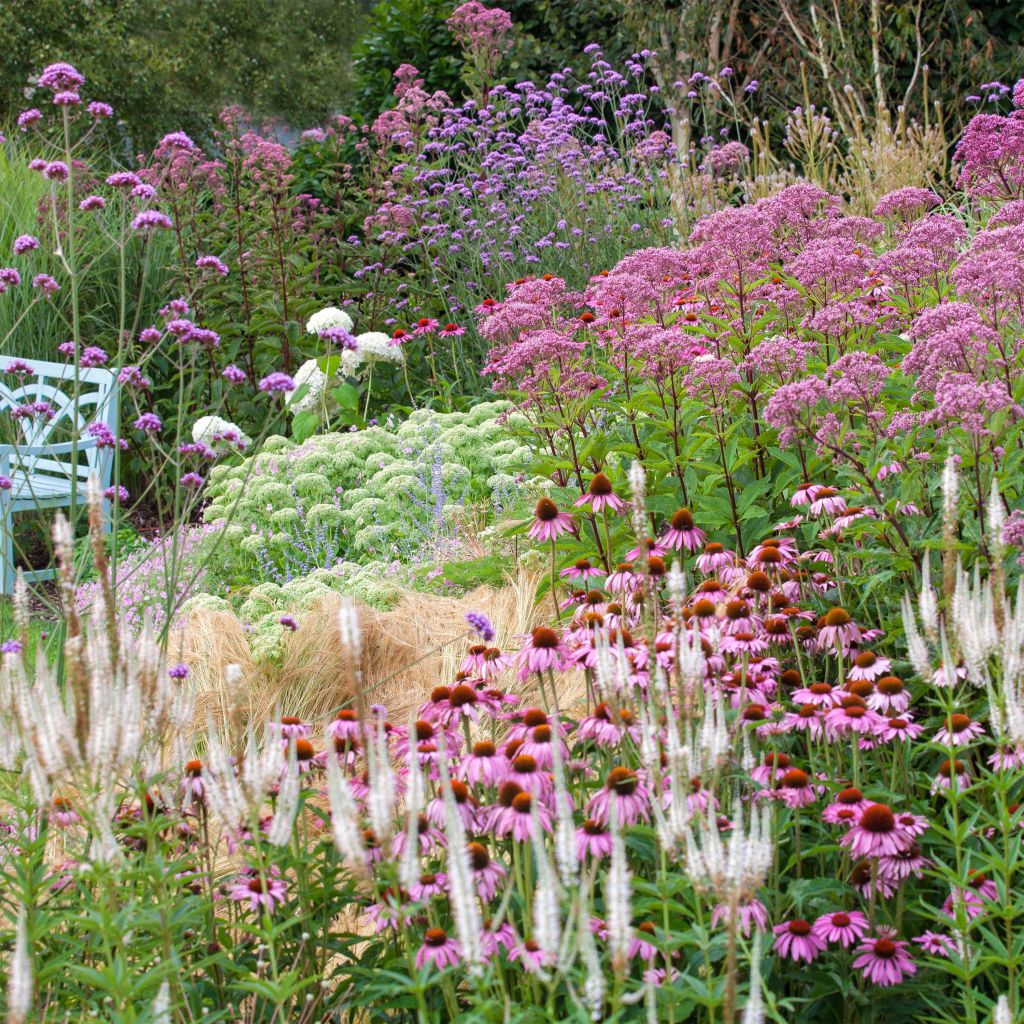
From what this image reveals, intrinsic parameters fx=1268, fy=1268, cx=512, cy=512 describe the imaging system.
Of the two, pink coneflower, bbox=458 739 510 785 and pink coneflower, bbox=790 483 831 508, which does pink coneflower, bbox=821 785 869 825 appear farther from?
pink coneflower, bbox=790 483 831 508

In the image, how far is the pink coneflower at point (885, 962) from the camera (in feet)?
6.69

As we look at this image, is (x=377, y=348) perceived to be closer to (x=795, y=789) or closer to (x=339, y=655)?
(x=339, y=655)

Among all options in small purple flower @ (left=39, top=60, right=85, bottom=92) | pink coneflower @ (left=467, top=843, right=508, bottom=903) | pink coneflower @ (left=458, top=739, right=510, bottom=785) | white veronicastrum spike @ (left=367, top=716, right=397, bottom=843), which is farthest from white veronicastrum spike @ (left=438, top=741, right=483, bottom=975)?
small purple flower @ (left=39, top=60, right=85, bottom=92)

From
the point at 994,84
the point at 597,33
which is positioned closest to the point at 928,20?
the point at 994,84

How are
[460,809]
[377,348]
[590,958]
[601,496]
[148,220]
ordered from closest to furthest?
[590,958], [460,809], [148,220], [601,496], [377,348]

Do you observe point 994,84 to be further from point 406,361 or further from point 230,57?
point 230,57

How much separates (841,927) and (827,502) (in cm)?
132

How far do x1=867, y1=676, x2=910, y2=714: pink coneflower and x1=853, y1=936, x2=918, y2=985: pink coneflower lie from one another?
0.47 meters

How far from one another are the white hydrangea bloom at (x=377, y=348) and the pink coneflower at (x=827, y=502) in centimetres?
385

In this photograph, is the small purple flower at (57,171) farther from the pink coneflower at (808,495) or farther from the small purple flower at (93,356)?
the pink coneflower at (808,495)

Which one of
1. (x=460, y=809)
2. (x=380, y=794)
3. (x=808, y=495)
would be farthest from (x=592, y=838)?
(x=808, y=495)

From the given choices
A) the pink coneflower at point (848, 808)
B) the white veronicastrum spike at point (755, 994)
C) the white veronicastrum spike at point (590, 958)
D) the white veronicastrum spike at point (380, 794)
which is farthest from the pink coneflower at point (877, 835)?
the white veronicastrum spike at point (380, 794)

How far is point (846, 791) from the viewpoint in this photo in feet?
7.14

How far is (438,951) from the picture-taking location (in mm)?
1836
